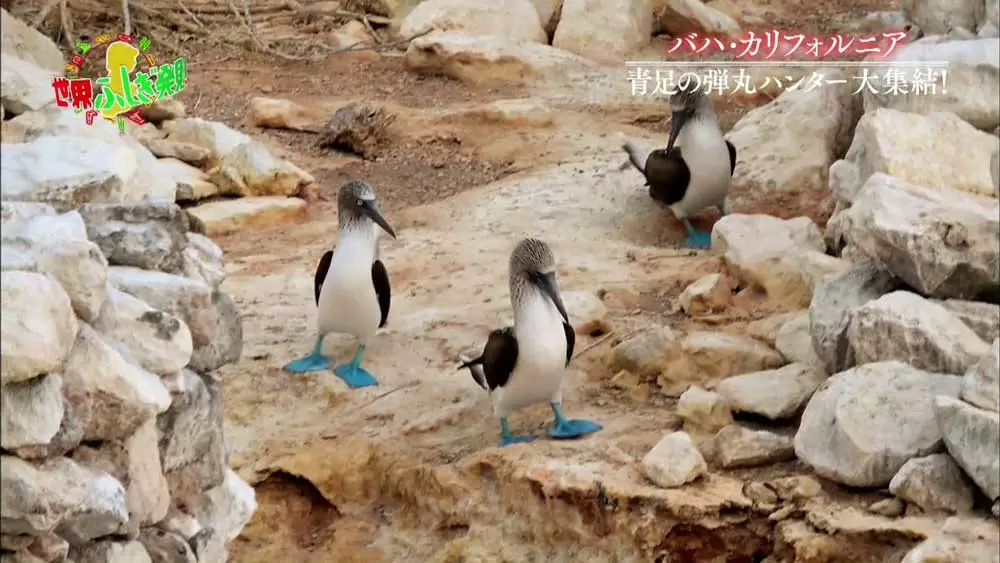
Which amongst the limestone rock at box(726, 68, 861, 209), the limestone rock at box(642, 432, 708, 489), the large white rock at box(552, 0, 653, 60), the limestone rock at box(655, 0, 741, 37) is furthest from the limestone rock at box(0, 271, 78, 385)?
the limestone rock at box(655, 0, 741, 37)

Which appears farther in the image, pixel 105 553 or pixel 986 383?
pixel 986 383

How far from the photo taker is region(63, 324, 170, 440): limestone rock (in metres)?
2.55

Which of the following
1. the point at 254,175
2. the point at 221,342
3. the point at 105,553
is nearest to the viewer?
the point at 105,553

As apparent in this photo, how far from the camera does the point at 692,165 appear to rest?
661 centimetres

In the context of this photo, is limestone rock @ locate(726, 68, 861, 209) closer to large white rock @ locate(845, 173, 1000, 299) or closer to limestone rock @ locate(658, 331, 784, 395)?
limestone rock @ locate(658, 331, 784, 395)

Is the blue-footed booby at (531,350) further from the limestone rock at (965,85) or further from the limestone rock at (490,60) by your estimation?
the limestone rock at (490,60)

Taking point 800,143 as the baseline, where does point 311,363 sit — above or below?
below

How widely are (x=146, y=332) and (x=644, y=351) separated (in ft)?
8.09

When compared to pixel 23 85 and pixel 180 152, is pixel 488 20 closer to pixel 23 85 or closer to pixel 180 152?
pixel 180 152

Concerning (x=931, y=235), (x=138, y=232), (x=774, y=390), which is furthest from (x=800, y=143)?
(x=138, y=232)

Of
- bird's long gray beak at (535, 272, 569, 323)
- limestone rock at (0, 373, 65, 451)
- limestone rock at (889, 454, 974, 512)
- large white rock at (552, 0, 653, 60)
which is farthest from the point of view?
large white rock at (552, 0, 653, 60)

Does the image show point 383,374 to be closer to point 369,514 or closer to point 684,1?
point 369,514

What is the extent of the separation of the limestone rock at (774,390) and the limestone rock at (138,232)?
2.03 metres

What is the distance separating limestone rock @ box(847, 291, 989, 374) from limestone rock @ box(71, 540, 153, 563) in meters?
2.22
